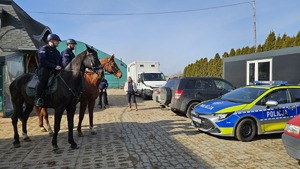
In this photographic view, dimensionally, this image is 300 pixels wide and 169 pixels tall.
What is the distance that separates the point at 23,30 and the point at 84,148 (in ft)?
33.0

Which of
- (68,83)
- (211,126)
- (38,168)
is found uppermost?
(68,83)

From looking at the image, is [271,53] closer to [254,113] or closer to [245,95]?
[245,95]

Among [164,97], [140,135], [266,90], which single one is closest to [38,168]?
[140,135]

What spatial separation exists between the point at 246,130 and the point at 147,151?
295 cm

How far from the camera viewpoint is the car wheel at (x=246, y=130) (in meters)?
7.16

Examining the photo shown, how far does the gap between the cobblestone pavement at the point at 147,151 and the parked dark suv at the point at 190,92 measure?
6.98 ft

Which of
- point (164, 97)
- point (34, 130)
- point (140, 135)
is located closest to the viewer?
point (140, 135)

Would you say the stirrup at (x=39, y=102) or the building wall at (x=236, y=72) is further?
the building wall at (x=236, y=72)

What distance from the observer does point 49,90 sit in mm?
6352

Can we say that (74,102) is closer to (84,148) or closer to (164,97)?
(84,148)

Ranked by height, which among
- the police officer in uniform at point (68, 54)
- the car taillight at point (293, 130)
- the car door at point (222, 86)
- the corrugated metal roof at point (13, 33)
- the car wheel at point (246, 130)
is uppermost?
the corrugated metal roof at point (13, 33)

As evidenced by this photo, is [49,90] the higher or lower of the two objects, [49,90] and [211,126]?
the higher

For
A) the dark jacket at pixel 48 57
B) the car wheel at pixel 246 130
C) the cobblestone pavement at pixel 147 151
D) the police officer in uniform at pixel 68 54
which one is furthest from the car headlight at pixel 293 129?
the police officer in uniform at pixel 68 54

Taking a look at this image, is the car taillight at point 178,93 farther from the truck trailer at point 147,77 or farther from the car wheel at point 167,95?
the truck trailer at point 147,77
